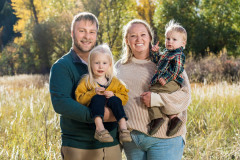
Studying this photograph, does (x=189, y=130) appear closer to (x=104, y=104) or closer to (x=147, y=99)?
(x=147, y=99)

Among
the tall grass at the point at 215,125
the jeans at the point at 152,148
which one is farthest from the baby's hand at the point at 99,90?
the tall grass at the point at 215,125

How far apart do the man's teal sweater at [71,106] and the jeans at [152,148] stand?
6.8 inches

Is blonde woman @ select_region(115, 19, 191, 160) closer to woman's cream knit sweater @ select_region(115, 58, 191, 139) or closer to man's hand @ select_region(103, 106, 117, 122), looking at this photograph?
woman's cream knit sweater @ select_region(115, 58, 191, 139)

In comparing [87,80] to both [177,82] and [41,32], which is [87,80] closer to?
[177,82]

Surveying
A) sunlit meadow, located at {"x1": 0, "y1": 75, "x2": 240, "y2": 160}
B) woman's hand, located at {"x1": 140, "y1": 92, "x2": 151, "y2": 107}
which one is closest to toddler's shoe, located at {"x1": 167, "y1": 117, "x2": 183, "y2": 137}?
woman's hand, located at {"x1": 140, "y1": 92, "x2": 151, "y2": 107}

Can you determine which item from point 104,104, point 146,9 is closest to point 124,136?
point 104,104

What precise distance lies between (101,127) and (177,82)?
2.87 ft

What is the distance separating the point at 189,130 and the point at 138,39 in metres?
2.92

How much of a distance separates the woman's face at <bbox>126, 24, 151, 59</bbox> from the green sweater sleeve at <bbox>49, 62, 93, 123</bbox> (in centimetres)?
64

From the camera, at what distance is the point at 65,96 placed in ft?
7.07

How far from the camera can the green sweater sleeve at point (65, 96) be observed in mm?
2092

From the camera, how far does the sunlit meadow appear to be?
330 centimetres

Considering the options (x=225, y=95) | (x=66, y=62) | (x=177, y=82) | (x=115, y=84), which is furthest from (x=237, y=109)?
(x=66, y=62)

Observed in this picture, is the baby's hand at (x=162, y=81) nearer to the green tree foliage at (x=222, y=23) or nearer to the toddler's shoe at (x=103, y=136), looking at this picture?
the toddler's shoe at (x=103, y=136)
